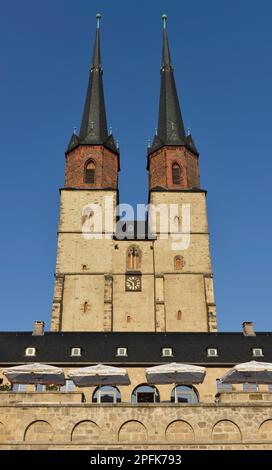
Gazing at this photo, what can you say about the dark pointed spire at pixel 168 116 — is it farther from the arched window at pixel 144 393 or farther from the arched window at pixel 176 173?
the arched window at pixel 144 393

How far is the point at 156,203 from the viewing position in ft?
164

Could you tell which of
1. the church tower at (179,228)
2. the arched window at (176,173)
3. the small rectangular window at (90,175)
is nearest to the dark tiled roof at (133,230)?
the church tower at (179,228)

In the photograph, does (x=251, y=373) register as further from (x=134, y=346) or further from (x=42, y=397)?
(x=134, y=346)

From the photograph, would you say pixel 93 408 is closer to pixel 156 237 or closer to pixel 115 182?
pixel 156 237

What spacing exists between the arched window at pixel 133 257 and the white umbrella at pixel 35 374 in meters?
20.6

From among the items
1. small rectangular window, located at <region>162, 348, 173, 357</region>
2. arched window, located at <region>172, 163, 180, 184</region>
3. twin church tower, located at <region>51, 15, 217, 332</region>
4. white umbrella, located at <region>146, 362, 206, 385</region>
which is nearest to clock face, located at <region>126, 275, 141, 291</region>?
twin church tower, located at <region>51, 15, 217, 332</region>

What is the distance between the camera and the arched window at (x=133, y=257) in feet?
156

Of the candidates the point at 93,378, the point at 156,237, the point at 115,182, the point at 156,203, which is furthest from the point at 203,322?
the point at 93,378

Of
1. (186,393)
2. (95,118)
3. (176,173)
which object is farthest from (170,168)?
(186,393)

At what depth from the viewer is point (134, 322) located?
4469cm

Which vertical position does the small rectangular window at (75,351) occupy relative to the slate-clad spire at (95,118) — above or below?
below

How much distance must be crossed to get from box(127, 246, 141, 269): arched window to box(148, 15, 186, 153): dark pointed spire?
36.2ft

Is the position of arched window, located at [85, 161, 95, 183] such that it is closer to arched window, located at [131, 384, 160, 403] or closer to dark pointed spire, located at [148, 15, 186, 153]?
dark pointed spire, located at [148, 15, 186, 153]

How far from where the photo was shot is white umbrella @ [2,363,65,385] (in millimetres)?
26547
